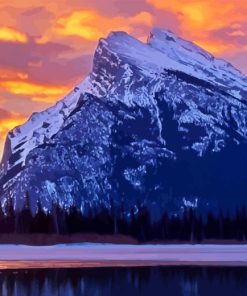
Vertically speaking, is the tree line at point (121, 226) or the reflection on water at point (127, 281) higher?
the tree line at point (121, 226)

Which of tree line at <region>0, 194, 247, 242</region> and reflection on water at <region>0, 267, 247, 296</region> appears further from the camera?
tree line at <region>0, 194, 247, 242</region>

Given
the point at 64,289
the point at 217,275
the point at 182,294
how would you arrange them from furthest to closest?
1. the point at 217,275
2. the point at 64,289
3. the point at 182,294

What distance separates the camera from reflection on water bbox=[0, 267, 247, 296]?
4309 centimetres

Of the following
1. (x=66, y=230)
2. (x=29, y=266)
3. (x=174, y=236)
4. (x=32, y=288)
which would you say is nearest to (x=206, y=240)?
(x=174, y=236)

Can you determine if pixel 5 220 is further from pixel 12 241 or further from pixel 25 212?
pixel 12 241

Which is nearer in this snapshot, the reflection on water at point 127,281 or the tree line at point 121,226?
the reflection on water at point 127,281

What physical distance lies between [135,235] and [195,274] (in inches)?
3979

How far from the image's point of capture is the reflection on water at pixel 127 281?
43094 millimetres

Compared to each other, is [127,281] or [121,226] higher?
[121,226]

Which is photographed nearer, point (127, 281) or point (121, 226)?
point (127, 281)

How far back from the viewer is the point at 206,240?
152 m

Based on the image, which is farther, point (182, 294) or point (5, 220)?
point (5, 220)

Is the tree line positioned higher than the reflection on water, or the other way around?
the tree line

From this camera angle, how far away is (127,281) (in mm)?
49219
